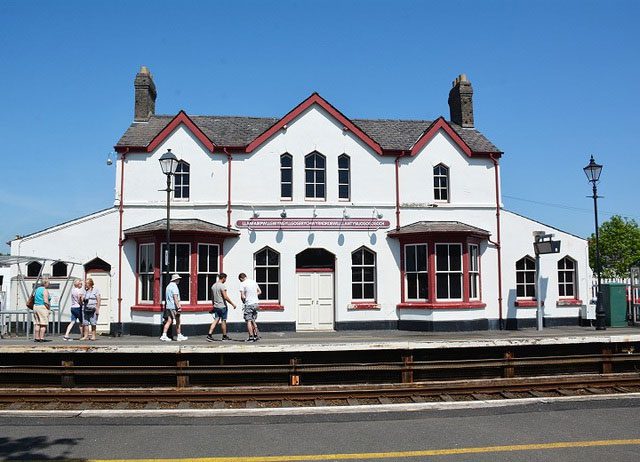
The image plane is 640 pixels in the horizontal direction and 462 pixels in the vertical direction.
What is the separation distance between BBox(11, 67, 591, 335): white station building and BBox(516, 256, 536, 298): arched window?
0.16 ft

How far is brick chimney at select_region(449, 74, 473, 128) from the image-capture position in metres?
22.3

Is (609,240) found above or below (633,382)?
above

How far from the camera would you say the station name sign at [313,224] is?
744 inches

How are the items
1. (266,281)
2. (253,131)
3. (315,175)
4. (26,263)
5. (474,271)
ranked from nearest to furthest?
(26,263), (266,281), (474,271), (315,175), (253,131)

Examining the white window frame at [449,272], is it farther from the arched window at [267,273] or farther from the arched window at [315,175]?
the arched window at [267,273]

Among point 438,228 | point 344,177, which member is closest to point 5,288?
point 344,177

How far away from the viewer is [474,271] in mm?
19500

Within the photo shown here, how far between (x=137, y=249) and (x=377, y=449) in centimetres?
1326

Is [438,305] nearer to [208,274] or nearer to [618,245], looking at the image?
[208,274]

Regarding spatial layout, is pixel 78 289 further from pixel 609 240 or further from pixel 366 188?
pixel 609 240

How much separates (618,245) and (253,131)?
56.0 meters

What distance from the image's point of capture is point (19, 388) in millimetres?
11273

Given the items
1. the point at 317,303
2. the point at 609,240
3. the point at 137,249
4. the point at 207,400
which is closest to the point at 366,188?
the point at 317,303

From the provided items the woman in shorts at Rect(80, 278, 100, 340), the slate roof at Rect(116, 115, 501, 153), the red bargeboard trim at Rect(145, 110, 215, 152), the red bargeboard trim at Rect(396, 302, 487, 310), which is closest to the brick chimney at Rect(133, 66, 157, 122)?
the slate roof at Rect(116, 115, 501, 153)
